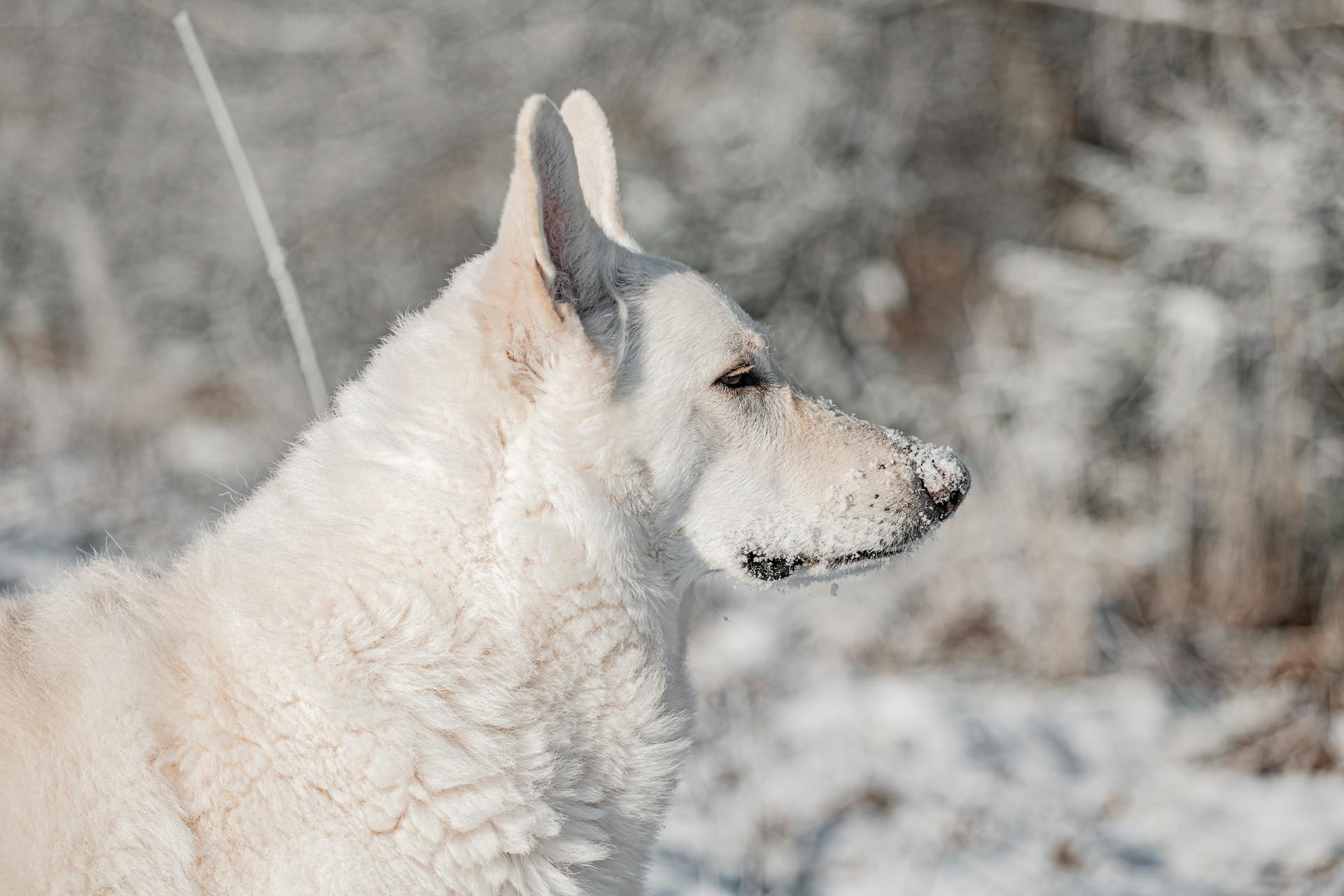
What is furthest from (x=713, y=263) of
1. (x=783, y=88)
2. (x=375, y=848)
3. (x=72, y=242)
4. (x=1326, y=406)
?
(x=375, y=848)

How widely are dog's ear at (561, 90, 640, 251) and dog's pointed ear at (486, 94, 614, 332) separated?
1.65 feet

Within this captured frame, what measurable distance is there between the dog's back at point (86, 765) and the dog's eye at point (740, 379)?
4.33ft

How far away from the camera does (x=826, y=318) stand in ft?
27.0

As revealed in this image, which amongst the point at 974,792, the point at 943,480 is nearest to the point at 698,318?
the point at 943,480

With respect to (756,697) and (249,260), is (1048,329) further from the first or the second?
(249,260)

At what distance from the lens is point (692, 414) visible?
2.40m

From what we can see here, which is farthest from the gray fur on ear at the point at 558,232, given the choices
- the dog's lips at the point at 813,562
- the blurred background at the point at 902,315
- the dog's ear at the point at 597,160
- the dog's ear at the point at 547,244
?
the blurred background at the point at 902,315

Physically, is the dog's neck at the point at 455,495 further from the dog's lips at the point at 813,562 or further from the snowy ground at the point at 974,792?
the snowy ground at the point at 974,792

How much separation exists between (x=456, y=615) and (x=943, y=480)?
130cm

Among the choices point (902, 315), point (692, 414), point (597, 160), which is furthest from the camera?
point (902, 315)

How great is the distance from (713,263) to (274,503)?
620cm

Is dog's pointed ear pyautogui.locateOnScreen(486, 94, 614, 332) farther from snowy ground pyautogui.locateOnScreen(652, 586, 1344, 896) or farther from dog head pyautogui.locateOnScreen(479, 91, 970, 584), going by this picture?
snowy ground pyautogui.locateOnScreen(652, 586, 1344, 896)

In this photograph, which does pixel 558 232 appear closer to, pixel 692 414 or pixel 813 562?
pixel 692 414

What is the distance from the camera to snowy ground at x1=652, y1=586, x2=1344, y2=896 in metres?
4.32
